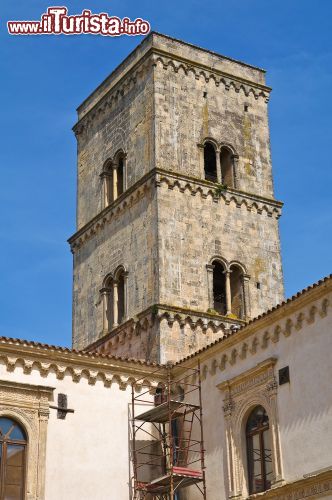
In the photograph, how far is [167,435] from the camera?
24.7m

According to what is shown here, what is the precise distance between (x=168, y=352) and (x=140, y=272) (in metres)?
3.52

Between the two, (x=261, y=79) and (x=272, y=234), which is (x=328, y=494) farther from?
(x=261, y=79)

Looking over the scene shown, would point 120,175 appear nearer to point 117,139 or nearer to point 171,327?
point 117,139

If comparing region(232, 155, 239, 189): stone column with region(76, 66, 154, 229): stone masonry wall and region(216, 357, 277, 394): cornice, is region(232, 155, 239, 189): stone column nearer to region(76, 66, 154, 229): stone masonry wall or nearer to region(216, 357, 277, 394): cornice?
region(76, 66, 154, 229): stone masonry wall

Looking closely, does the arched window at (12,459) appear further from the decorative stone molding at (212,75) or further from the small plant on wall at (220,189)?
the decorative stone molding at (212,75)

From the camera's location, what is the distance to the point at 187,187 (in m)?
32.1

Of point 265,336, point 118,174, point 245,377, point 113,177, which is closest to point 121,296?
point 113,177

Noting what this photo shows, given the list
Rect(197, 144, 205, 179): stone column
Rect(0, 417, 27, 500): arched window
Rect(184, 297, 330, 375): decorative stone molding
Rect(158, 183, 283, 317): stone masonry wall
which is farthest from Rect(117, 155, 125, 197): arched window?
Rect(0, 417, 27, 500): arched window

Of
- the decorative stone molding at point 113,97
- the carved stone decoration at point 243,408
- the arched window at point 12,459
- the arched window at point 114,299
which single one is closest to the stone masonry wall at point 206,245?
the arched window at point 114,299

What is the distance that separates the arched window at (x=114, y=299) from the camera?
31.9 m

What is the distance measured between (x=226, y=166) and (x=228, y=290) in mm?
5222

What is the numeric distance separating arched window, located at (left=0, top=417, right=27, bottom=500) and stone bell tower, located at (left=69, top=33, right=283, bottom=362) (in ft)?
21.9

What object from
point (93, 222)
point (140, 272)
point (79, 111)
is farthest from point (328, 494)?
point (79, 111)

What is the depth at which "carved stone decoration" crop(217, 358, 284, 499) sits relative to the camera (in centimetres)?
2164
